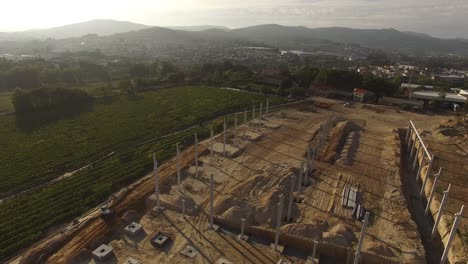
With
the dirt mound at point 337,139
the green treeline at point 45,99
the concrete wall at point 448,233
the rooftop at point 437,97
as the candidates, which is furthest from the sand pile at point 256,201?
the rooftop at point 437,97

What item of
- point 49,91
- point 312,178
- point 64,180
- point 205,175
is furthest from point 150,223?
point 49,91

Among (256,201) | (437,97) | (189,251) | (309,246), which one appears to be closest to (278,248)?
(309,246)

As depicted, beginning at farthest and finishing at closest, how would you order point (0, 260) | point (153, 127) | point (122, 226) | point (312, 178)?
point (153, 127), point (312, 178), point (122, 226), point (0, 260)

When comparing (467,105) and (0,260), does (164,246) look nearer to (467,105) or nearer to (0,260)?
(0,260)

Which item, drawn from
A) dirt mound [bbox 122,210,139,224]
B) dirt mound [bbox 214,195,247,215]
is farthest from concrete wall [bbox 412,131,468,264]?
dirt mound [bbox 122,210,139,224]

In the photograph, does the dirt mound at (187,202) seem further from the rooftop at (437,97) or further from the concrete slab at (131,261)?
the rooftop at (437,97)

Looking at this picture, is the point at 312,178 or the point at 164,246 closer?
the point at 164,246
